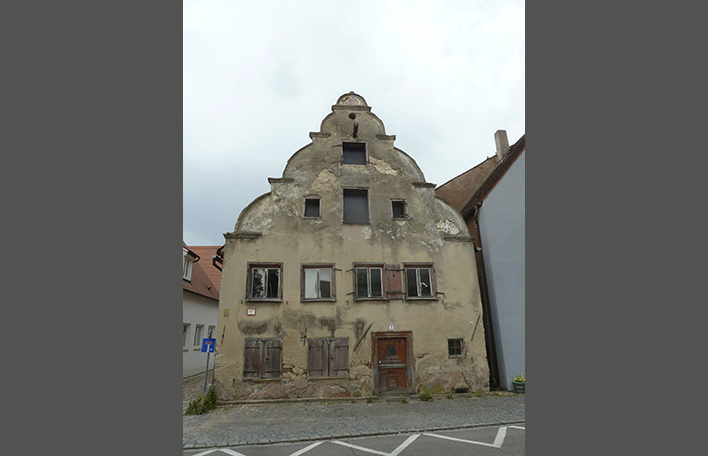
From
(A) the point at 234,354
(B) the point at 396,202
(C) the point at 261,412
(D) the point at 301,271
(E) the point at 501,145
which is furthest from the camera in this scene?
(E) the point at 501,145

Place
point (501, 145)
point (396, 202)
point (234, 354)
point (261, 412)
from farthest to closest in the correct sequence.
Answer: point (501, 145) < point (396, 202) < point (234, 354) < point (261, 412)

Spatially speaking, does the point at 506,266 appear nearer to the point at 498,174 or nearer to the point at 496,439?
the point at 498,174

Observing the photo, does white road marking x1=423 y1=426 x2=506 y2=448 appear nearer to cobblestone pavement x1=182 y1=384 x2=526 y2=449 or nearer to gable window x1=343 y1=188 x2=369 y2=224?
cobblestone pavement x1=182 y1=384 x2=526 y2=449

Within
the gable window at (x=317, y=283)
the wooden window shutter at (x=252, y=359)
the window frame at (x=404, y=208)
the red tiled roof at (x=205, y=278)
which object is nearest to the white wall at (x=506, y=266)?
the window frame at (x=404, y=208)

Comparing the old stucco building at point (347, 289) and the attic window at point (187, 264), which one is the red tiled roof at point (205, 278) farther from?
the old stucco building at point (347, 289)

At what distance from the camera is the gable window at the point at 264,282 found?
11516 millimetres

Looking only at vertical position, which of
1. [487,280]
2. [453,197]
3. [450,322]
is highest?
[453,197]

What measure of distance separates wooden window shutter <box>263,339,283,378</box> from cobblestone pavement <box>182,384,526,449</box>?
0.87 metres

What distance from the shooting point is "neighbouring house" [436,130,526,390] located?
12219 millimetres

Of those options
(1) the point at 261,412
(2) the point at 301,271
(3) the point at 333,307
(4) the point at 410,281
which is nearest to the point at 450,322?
(4) the point at 410,281

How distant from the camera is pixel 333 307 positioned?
11602 mm

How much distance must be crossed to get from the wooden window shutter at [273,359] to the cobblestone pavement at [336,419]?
2.84ft

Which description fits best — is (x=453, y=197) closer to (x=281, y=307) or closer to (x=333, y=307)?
(x=333, y=307)

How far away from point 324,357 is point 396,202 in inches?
228
